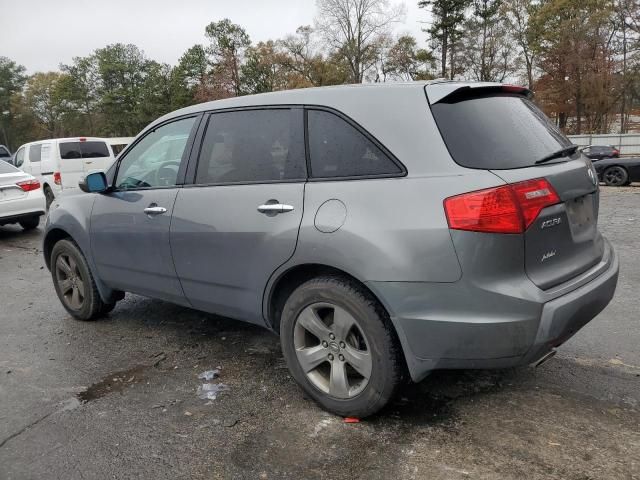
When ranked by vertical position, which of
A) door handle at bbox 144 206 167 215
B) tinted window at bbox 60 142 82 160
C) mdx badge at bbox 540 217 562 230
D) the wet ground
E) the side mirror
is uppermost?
tinted window at bbox 60 142 82 160

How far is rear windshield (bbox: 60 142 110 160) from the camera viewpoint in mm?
13453

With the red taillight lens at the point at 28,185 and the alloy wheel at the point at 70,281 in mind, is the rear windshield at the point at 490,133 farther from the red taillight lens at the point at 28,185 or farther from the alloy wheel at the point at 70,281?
the red taillight lens at the point at 28,185

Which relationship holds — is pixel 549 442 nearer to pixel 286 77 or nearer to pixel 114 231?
pixel 114 231

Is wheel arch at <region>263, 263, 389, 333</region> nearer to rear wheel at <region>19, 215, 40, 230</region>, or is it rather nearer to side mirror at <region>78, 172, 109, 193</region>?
side mirror at <region>78, 172, 109, 193</region>

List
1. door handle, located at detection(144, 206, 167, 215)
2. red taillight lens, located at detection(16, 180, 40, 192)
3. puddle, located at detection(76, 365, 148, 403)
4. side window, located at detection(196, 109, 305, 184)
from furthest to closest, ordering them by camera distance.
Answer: red taillight lens, located at detection(16, 180, 40, 192) → door handle, located at detection(144, 206, 167, 215) → puddle, located at detection(76, 365, 148, 403) → side window, located at detection(196, 109, 305, 184)

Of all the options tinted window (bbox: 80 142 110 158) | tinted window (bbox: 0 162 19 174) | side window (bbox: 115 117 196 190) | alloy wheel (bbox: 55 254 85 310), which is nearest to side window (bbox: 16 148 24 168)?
tinted window (bbox: 80 142 110 158)

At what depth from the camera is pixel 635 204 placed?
1043cm

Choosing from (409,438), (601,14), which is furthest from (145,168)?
(601,14)

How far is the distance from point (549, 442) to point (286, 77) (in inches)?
2185

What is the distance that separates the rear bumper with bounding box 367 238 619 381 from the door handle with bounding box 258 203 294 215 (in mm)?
675

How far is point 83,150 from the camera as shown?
13.8 m

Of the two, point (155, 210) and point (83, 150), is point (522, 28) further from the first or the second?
point (155, 210)

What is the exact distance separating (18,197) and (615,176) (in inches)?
598

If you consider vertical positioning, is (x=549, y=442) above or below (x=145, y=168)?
below
